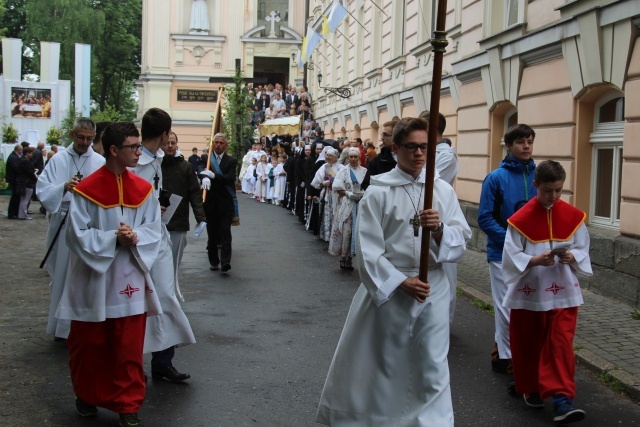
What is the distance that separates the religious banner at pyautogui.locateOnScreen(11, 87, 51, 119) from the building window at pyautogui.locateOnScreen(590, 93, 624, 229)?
38787 millimetres

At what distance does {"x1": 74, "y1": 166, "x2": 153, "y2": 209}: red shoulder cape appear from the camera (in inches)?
228

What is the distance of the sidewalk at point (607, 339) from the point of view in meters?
7.14

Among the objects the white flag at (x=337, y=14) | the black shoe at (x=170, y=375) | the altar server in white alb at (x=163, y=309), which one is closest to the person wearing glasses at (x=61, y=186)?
the altar server in white alb at (x=163, y=309)

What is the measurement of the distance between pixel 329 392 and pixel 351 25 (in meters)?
27.5

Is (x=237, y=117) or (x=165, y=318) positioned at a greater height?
(x=237, y=117)

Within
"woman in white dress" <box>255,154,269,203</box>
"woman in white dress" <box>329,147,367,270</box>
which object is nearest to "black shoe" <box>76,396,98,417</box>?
"woman in white dress" <box>329,147,367,270</box>

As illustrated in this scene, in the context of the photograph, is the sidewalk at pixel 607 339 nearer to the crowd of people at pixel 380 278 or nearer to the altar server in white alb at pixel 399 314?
the crowd of people at pixel 380 278

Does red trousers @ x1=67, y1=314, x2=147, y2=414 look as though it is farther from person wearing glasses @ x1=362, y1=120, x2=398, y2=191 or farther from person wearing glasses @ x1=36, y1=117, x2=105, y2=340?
person wearing glasses @ x1=362, y1=120, x2=398, y2=191

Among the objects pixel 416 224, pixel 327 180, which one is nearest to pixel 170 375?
pixel 416 224

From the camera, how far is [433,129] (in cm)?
477

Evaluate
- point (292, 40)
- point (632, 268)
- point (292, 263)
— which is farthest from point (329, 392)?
point (292, 40)

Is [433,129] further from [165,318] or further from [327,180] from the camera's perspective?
[327,180]

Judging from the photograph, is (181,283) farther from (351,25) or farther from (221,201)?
(351,25)

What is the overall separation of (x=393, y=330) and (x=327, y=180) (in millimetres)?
11397
